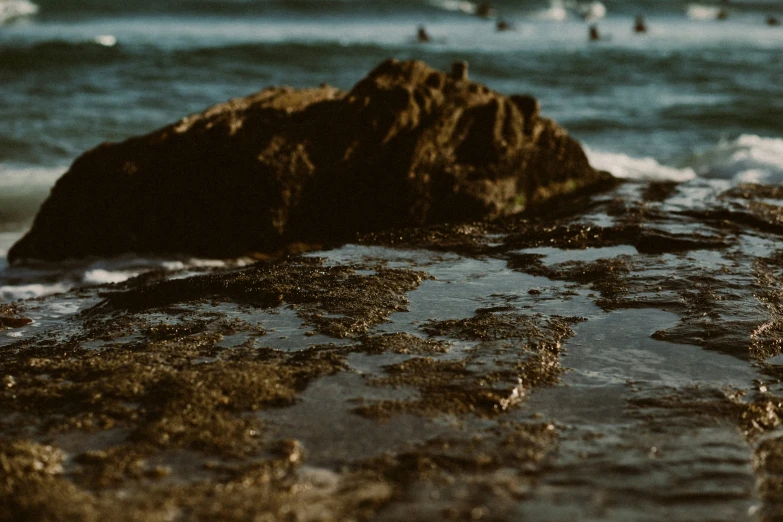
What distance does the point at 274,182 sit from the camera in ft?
16.4

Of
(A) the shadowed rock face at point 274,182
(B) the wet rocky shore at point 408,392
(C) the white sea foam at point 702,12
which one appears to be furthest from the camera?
(C) the white sea foam at point 702,12

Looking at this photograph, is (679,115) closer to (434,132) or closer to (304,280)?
(434,132)

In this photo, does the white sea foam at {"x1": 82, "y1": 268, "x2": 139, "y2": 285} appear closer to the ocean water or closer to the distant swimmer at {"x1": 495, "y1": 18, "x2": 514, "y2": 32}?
the ocean water

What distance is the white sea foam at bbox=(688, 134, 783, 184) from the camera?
23.4ft

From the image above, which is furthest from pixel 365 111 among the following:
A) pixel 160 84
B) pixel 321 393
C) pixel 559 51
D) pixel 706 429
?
pixel 559 51

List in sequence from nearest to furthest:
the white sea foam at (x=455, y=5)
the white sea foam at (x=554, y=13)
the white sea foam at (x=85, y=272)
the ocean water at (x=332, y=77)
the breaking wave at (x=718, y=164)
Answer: the white sea foam at (x=85, y=272), the breaking wave at (x=718, y=164), the ocean water at (x=332, y=77), the white sea foam at (x=554, y=13), the white sea foam at (x=455, y=5)

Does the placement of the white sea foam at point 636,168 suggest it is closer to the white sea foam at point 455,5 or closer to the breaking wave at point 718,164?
the breaking wave at point 718,164

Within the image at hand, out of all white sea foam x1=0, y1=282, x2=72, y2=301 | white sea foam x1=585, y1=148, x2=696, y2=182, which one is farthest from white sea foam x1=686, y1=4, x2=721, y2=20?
white sea foam x1=0, y1=282, x2=72, y2=301

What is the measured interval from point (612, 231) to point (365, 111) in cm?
163

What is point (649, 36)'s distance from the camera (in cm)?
2453

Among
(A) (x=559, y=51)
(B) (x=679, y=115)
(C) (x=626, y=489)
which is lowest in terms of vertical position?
(C) (x=626, y=489)

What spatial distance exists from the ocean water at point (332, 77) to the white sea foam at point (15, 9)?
75 mm

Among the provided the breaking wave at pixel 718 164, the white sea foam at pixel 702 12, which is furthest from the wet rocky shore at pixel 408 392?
the white sea foam at pixel 702 12

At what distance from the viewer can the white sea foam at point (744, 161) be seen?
7.12 metres
